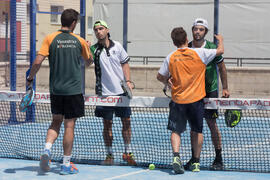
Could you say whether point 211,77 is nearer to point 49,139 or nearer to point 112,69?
point 112,69

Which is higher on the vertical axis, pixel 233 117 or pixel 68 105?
pixel 68 105

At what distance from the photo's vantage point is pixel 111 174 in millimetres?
6766

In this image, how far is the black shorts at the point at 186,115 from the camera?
22.2ft

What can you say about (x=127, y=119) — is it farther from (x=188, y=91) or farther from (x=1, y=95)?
(x=1, y=95)

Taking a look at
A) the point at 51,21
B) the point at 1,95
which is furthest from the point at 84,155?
the point at 51,21

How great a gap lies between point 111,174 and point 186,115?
1.12m

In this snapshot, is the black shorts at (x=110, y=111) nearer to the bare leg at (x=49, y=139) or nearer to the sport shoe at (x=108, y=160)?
the sport shoe at (x=108, y=160)

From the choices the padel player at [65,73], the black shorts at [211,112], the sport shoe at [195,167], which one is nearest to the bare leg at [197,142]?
the sport shoe at [195,167]

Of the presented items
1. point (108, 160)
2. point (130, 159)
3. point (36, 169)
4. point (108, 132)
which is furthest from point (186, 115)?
point (36, 169)

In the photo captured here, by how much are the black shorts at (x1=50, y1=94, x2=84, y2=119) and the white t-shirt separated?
0.68 m

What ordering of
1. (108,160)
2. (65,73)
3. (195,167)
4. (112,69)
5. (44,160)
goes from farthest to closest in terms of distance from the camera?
1. (108,160)
2. (112,69)
3. (195,167)
4. (65,73)
5. (44,160)

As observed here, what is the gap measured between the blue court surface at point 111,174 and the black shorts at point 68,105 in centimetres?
72

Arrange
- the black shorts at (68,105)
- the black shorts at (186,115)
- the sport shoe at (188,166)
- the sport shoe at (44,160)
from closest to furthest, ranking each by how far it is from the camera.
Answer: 1. the sport shoe at (44,160)
2. the black shorts at (68,105)
3. the black shorts at (186,115)
4. the sport shoe at (188,166)

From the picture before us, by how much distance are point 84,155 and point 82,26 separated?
15.1 ft
